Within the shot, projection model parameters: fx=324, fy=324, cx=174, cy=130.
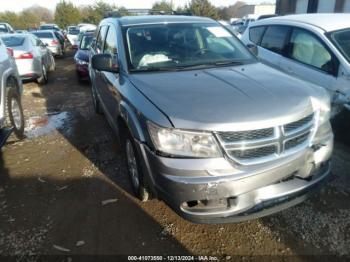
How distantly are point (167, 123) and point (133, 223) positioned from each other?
4.09ft

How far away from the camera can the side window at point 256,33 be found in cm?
618

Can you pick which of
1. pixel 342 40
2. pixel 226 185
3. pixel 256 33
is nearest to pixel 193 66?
pixel 226 185

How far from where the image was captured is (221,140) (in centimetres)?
233

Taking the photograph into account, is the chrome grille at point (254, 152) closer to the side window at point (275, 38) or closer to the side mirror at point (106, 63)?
the side mirror at point (106, 63)

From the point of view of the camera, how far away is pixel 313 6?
71.9ft

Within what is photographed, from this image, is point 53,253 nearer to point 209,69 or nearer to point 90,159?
point 90,159

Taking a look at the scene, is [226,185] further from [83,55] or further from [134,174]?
[83,55]

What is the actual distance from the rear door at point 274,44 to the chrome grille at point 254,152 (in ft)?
10.3

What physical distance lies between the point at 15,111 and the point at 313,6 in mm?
22051

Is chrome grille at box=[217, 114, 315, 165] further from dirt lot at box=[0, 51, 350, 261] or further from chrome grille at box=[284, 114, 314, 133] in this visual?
dirt lot at box=[0, 51, 350, 261]

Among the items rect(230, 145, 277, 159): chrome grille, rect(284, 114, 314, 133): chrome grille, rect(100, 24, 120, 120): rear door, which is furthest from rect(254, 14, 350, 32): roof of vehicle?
rect(230, 145, 277, 159): chrome grille

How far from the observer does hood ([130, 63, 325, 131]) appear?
236cm

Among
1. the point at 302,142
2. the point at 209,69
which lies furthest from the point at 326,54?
the point at 302,142

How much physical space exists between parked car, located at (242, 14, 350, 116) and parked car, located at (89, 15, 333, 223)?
120 centimetres
